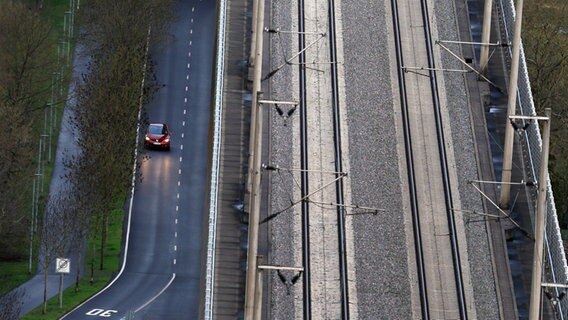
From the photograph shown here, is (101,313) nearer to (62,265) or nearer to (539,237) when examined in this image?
(62,265)

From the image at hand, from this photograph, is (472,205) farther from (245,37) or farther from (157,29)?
(157,29)

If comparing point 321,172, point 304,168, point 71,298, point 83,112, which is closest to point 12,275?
point 71,298

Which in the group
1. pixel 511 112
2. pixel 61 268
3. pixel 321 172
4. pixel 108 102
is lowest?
pixel 321 172

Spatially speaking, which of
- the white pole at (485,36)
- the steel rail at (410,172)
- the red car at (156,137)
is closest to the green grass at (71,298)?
the red car at (156,137)

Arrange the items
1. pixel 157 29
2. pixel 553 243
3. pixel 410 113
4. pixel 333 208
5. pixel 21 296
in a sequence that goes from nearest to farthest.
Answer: pixel 553 243 < pixel 333 208 < pixel 410 113 < pixel 21 296 < pixel 157 29

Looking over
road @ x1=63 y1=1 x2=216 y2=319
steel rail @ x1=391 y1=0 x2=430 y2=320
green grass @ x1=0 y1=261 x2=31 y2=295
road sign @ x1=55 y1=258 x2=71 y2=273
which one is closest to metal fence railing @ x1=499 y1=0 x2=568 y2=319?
steel rail @ x1=391 y1=0 x2=430 y2=320

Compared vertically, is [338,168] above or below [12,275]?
below

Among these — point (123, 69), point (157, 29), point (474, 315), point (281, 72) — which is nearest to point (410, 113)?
point (281, 72)
